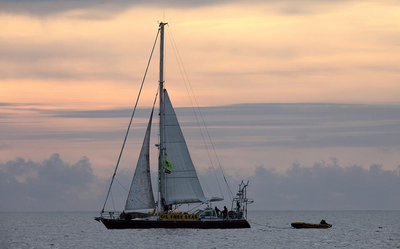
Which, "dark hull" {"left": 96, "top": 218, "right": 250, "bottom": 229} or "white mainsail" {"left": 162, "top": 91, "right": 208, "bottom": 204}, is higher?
"white mainsail" {"left": 162, "top": 91, "right": 208, "bottom": 204}

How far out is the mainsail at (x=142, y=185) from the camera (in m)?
87.2

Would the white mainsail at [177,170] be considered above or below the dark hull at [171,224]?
above

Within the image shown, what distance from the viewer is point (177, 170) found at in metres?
88.9

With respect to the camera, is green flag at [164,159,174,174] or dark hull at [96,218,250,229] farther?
green flag at [164,159,174,174]

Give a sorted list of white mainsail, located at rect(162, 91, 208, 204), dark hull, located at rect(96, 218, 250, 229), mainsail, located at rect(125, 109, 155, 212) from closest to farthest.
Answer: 1. dark hull, located at rect(96, 218, 250, 229)
2. mainsail, located at rect(125, 109, 155, 212)
3. white mainsail, located at rect(162, 91, 208, 204)

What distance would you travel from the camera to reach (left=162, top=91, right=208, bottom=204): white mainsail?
88.1 m

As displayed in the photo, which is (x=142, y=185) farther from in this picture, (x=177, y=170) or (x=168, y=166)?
(x=177, y=170)

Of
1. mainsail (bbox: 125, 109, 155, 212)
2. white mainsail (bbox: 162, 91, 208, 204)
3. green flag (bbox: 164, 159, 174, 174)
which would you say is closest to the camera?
mainsail (bbox: 125, 109, 155, 212)

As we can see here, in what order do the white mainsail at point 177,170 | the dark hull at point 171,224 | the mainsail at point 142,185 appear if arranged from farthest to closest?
1. the white mainsail at point 177,170
2. the mainsail at point 142,185
3. the dark hull at point 171,224

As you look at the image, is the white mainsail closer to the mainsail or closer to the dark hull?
the mainsail

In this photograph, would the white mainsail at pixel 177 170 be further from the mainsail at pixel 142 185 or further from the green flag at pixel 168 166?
the mainsail at pixel 142 185

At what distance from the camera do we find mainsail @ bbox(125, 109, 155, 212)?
286 feet

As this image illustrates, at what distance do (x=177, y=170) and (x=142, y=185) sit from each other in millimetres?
4785

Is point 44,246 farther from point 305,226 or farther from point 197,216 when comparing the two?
point 305,226
